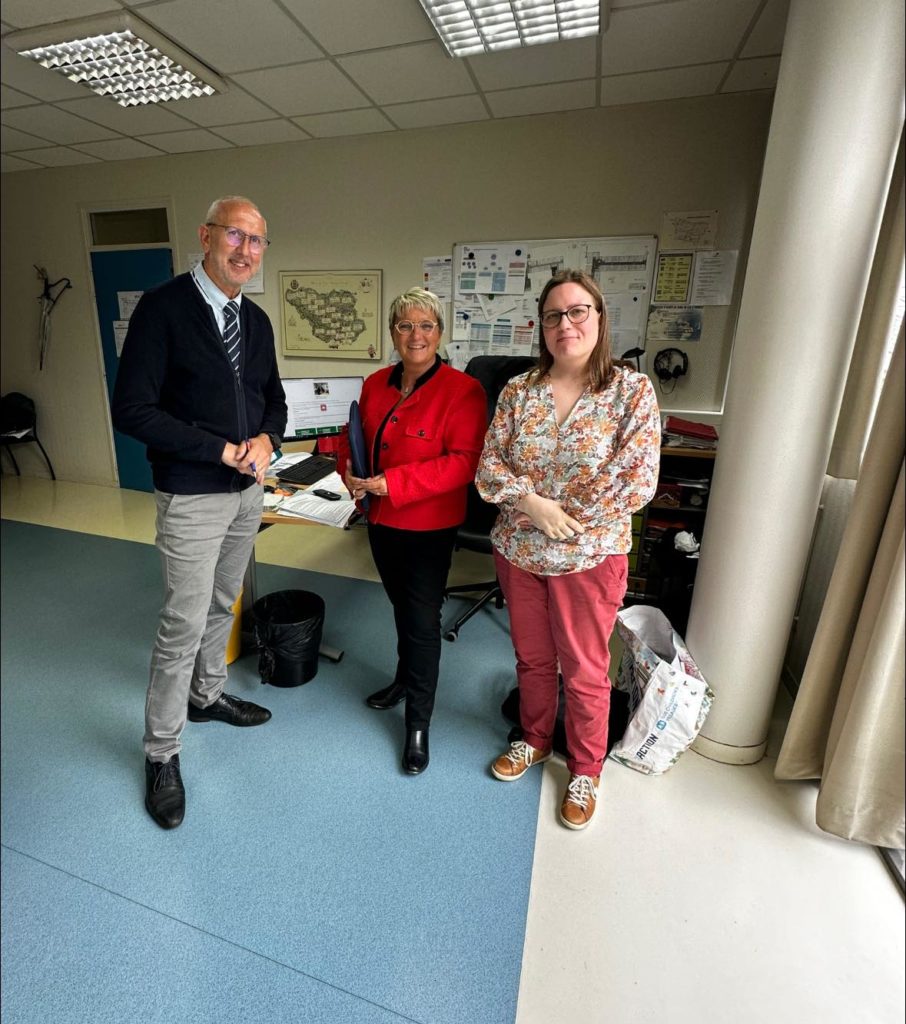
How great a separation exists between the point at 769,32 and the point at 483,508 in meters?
2.14

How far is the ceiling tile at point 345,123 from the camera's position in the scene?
2832 millimetres

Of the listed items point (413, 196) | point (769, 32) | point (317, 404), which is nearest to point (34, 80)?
point (413, 196)

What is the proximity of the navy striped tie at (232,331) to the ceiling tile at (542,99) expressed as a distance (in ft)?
6.80

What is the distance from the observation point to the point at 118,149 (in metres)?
3.46

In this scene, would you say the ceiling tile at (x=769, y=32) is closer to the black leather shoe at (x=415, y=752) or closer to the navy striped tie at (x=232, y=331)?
the navy striped tie at (x=232, y=331)

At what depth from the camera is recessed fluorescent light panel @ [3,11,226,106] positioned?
215 cm

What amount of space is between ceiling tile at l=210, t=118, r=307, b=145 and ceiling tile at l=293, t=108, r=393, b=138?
90 millimetres

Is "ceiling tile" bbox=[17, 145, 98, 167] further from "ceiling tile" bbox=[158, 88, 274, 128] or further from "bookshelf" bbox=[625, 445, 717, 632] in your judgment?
"bookshelf" bbox=[625, 445, 717, 632]

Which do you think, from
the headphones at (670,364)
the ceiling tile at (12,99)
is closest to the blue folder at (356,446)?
the headphones at (670,364)

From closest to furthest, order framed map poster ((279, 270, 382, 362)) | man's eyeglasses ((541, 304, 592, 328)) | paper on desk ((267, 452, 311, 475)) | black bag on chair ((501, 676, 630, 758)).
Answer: man's eyeglasses ((541, 304, 592, 328)) < black bag on chair ((501, 676, 630, 758)) < paper on desk ((267, 452, 311, 475)) < framed map poster ((279, 270, 382, 362))

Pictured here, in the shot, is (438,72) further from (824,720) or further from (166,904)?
(166,904)

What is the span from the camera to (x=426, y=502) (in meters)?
1.41

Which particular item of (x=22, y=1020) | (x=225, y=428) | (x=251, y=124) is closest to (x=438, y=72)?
(x=251, y=124)

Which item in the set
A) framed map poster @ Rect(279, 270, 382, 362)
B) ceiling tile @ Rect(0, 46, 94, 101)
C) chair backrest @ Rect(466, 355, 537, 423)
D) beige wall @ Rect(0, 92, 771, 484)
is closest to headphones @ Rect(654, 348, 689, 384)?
beige wall @ Rect(0, 92, 771, 484)
